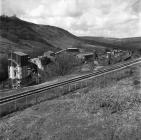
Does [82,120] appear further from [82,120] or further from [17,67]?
[17,67]

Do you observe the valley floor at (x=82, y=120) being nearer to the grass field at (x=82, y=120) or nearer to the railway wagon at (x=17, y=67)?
the grass field at (x=82, y=120)

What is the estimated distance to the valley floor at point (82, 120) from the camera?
9.67 m

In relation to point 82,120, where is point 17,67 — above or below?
below

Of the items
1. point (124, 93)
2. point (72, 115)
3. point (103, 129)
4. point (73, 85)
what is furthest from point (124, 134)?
point (73, 85)

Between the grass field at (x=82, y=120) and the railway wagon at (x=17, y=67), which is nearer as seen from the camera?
the grass field at (x=82, y=120)

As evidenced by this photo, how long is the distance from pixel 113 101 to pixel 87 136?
4.42 metres

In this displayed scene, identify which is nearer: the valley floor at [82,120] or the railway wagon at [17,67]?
the valley floor at [82,120]

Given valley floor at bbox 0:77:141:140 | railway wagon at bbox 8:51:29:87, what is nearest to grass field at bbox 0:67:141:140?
valley floor at bbox 0:77:141:140

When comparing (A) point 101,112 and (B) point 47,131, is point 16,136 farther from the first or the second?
(A) point 101,112

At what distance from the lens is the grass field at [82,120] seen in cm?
967

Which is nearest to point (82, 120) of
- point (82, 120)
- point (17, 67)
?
point (82, 120)

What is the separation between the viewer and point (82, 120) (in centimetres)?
1150

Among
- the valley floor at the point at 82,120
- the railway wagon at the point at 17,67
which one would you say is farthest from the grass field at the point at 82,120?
the railway wagon at the point at 17,67

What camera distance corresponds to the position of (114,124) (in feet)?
33.9
